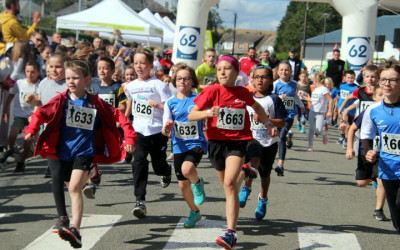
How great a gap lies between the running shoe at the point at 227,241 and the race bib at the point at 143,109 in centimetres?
254

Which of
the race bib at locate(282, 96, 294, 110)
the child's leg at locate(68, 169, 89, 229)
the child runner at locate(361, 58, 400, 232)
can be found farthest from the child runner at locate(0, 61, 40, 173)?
the child runner at locate(361, 58, 400, 232)

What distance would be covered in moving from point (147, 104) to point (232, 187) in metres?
2.23

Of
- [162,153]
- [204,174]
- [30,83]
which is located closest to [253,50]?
[204,174]

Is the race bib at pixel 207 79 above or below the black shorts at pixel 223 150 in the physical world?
above

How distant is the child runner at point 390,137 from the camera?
5.79 metres

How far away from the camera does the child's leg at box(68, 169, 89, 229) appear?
17.1 feet

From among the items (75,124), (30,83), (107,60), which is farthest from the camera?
(30,83)

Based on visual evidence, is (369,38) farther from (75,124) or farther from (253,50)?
(75,124)

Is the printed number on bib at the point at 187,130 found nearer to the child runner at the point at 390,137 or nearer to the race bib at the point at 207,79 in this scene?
the child runner at the point at 390,137

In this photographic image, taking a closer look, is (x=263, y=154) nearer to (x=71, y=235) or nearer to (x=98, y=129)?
(x=98, y=129)

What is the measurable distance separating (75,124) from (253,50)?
35.2 ft

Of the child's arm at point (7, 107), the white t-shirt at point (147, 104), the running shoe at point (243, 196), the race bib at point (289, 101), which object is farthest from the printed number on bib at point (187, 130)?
the child's arm at point (7, 107)

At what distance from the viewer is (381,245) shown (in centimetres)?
605

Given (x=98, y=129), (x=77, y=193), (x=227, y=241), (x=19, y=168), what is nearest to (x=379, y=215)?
(x=227, y=241)
